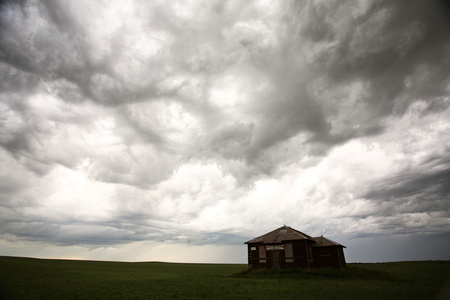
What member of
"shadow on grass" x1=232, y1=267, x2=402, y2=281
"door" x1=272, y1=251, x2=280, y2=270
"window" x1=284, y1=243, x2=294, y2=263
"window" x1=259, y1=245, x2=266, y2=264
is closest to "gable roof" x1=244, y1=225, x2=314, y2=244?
"window" x1=259, y1=245, x2=266, y2=264

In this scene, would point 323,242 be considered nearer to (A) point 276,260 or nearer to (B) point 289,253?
(B) point 289,253

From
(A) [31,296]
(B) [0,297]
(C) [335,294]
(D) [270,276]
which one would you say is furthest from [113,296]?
(D) [270,276]

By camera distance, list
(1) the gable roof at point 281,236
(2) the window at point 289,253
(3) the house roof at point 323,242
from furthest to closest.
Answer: (1) the gable roof at point 281,236, (3) the house roof at point 323,242, (2) the window at point 289,253

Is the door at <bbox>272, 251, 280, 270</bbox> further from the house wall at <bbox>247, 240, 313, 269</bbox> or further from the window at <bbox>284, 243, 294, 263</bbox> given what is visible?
the window at <bbox>284, 243, 294, 263</bbox>

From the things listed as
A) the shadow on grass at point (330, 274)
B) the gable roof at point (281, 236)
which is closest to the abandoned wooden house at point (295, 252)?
the gable roof at point (281, 236)

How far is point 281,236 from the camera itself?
140ft

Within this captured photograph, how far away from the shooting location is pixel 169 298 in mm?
19828

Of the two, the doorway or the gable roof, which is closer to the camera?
the doorway

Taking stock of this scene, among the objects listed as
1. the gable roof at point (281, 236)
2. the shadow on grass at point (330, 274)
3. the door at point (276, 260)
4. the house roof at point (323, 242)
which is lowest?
the shadow on grass at point (330, 274)

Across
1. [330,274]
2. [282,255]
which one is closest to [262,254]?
[282,255]

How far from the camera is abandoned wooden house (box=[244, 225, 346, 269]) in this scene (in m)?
39.1

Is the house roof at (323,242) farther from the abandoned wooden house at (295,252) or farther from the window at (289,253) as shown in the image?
the window at (289,253)

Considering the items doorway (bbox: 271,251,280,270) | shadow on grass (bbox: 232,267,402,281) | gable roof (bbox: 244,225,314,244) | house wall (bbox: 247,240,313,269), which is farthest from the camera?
gable roof (bbox: 244,225,314,244)

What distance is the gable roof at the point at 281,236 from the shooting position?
134 ft
